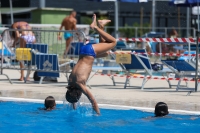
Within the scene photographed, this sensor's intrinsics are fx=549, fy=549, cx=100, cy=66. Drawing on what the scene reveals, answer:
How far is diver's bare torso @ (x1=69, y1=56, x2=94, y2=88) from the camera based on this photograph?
8.70 m

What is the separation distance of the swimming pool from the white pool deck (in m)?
0.49

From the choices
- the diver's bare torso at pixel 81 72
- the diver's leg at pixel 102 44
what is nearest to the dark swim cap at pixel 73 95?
the diver's bare torso at pixel 81 72

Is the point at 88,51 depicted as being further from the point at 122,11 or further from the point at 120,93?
the point at 122,11

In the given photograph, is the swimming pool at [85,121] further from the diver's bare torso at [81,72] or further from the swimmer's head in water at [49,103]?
the diver's bare torso at [81,72]

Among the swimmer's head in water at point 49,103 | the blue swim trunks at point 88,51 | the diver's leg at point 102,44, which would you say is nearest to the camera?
the blue swim trunks at point 88,51

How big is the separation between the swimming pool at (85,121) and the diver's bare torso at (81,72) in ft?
2.14

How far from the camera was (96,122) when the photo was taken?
859 centimetres

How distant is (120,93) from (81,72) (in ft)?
9.68

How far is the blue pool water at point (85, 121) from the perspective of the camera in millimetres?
7973

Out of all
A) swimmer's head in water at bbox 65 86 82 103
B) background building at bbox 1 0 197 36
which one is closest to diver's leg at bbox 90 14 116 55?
swimmer's head in water at bbox 65 86 82 103

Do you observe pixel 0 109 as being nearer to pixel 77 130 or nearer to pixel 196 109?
pixel 77 130

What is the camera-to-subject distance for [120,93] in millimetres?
11586

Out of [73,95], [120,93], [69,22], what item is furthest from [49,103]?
[69,22]

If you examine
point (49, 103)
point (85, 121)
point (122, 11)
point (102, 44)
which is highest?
point (122, 11)
